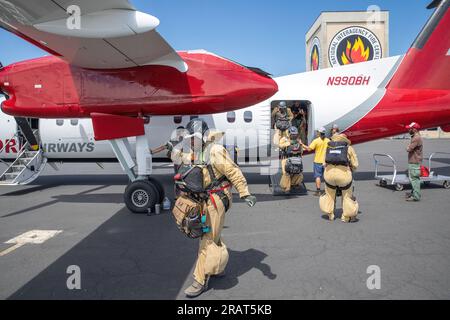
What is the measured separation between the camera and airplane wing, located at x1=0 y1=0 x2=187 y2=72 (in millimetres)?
4840

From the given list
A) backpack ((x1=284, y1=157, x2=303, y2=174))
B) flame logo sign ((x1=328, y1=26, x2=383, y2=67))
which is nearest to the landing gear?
backpack ((x1=284, y1=157, x2=303, y2=174))

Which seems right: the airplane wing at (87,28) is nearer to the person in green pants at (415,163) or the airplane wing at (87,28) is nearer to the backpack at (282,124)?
the backpack at (282,124)

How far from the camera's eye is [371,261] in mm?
4461

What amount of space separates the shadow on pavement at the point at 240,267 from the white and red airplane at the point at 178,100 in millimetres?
3255

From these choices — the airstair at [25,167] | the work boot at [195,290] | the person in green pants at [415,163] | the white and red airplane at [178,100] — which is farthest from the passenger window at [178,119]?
the work boot at [195,290]

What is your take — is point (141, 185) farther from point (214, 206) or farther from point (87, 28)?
point (214, 206)

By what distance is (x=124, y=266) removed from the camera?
4.48 m

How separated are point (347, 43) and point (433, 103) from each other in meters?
31.3

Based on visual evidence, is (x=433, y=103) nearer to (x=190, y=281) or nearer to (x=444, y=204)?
(x=444, y=204)

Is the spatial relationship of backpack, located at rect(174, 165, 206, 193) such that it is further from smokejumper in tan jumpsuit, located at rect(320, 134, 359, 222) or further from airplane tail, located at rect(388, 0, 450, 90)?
airplane tail, located at rect(388, 0, 450, 90)

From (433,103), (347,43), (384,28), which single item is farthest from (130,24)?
(384,28)

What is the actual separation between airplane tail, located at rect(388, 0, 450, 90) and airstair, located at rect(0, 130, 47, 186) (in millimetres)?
11693

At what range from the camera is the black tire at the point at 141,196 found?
24.1 ft

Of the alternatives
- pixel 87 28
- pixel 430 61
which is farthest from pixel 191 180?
pixel 430 61
